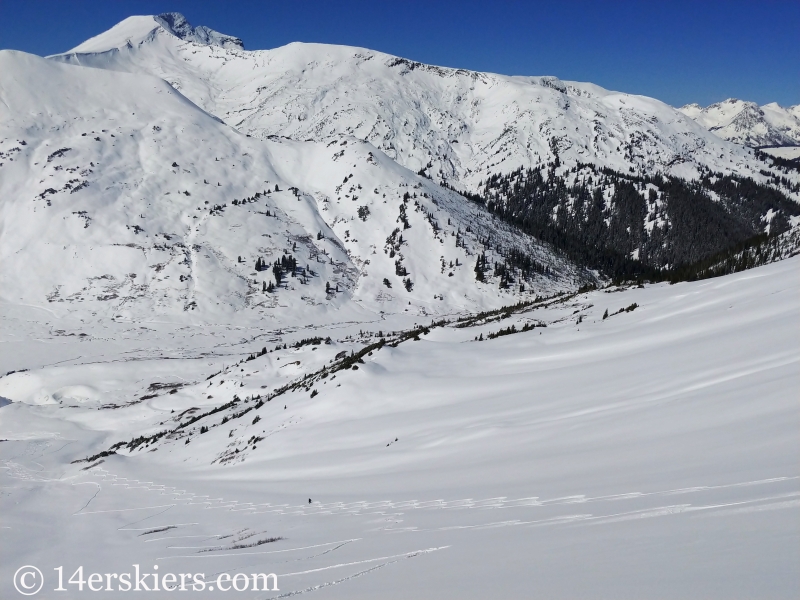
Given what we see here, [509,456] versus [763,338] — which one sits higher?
[763,338]

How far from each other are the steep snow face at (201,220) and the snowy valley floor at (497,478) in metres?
60.0

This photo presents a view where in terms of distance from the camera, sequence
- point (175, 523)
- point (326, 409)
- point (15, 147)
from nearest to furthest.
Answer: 1. point (175, 523)
2. point (326, 409)
3. point (15, 147)

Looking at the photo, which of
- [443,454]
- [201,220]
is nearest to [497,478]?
[443,454]

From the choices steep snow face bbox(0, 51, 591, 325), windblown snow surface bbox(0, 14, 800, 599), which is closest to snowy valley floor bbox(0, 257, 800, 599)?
windblown snow surface bbox(0, 14, 800, 599)

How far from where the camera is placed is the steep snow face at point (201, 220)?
86688mm

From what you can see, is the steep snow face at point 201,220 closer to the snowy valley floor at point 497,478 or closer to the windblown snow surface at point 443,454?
the windblown snow surface at point 443,454

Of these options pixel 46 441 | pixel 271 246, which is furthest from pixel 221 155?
pixel 46 441

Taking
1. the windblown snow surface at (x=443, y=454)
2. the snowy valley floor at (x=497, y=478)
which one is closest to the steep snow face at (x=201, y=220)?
the windblown snow surface at (x=443, y=454)

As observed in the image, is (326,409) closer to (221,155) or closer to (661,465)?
(661,465)

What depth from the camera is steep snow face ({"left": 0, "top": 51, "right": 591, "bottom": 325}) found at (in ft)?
284

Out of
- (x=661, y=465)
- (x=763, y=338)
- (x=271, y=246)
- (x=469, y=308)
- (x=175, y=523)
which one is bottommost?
(x=175, y=523)

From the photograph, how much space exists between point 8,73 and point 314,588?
152 m

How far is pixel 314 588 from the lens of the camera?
6.55 meters

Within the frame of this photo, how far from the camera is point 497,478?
32.0 feet
